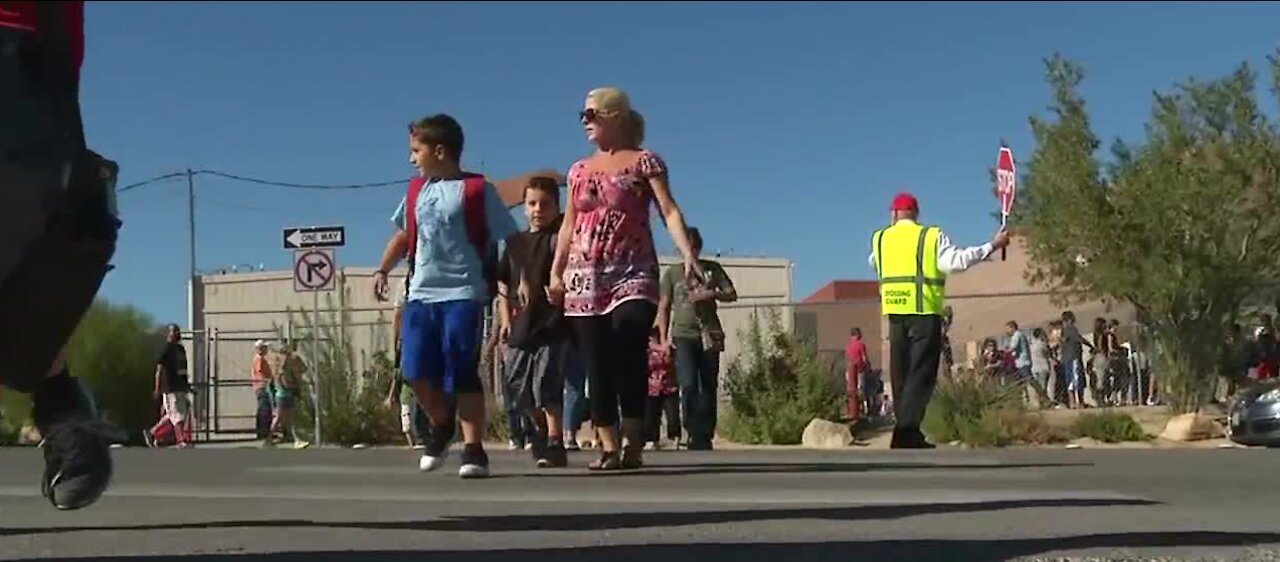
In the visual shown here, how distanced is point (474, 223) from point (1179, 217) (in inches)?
404

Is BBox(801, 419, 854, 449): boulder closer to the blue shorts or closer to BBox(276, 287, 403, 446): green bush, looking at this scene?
BBox(276, 287, 403, 446): green bush

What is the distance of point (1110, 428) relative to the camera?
12.6 metres

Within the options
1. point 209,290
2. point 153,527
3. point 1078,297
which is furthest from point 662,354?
point 209,290

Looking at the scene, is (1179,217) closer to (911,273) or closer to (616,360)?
(911,273)

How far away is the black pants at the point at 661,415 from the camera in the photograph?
1171 cm

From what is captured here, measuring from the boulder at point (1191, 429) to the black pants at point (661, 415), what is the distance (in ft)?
13.3

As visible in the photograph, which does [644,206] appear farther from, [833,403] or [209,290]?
[209,290]

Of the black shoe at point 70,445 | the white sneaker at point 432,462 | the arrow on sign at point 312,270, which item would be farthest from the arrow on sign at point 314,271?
the black shoe at point 70,445

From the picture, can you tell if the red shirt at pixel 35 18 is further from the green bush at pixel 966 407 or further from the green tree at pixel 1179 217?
the green tree at pixel 1179 217

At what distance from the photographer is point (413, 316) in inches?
278

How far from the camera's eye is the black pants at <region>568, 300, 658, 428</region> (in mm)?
7230

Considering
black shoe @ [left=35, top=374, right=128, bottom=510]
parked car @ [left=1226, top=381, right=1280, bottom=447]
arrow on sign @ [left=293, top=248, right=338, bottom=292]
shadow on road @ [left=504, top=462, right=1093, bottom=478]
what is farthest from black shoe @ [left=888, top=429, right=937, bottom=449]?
arrow on sign @ [left=293, top=248, right=338, bottom=292]

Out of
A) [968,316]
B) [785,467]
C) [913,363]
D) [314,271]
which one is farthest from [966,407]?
[968,316]

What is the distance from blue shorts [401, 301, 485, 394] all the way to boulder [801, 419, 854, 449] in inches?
259
